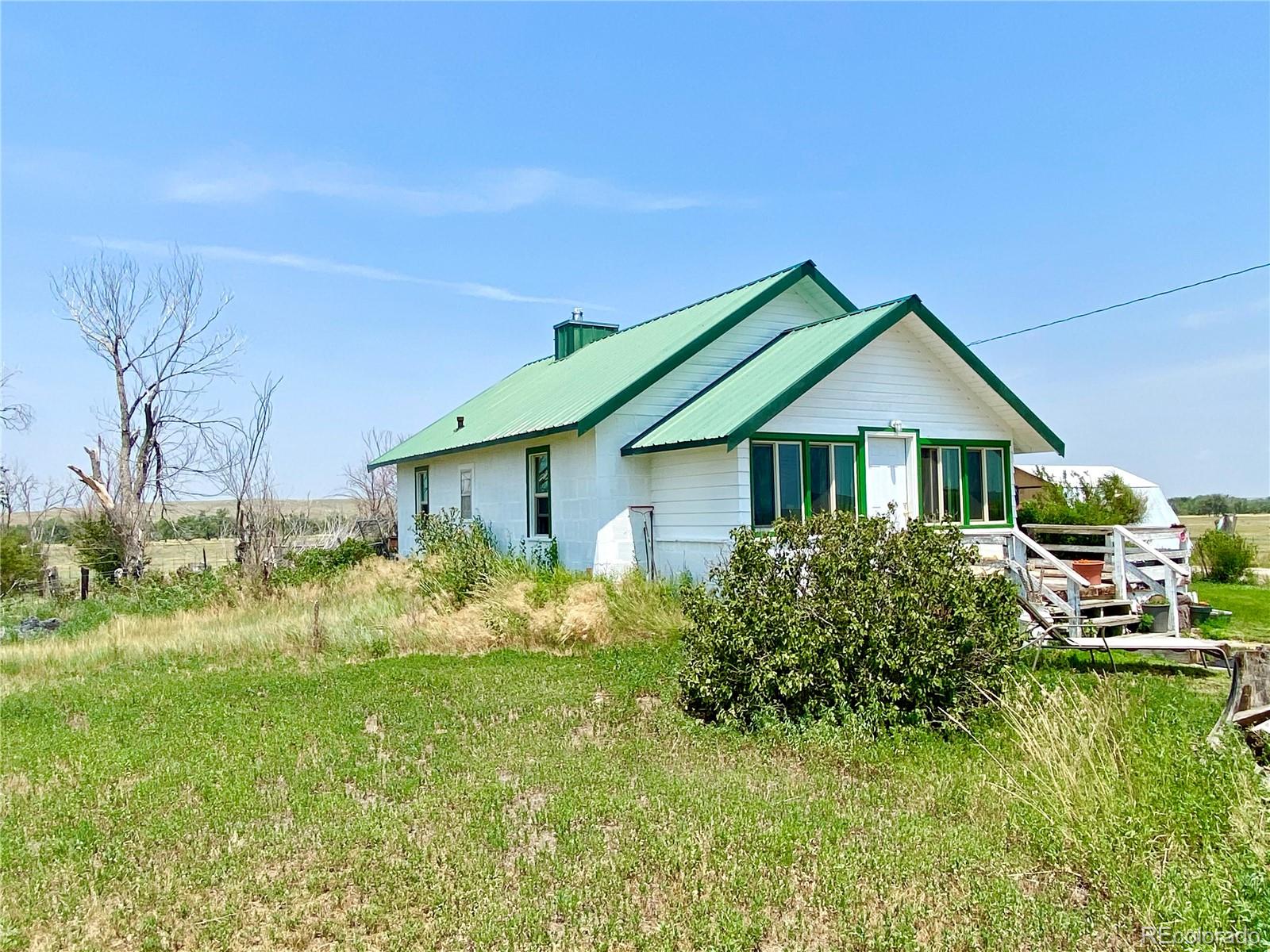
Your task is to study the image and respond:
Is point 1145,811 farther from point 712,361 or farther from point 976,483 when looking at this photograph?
point 712,361

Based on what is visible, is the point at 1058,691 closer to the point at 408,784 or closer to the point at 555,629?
the point at 408,784

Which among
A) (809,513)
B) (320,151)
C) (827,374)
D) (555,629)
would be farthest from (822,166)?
(555,629)

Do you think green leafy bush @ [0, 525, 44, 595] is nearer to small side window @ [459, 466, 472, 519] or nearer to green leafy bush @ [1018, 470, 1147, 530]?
small side window @ [459, 466, 472, 519]

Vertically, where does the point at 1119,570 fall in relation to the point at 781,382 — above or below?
below

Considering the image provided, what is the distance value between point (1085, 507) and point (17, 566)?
85.5ft

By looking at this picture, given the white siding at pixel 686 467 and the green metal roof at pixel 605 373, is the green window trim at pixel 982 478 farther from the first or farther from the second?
the green metal roof at pixel 605 373

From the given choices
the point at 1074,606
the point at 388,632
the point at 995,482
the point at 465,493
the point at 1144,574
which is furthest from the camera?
the point at 465,493

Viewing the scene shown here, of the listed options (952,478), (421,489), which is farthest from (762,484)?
(421,489)

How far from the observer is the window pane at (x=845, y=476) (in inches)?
573

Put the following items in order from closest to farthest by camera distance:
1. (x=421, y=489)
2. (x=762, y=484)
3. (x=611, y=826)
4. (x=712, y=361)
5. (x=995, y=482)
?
(x=611, y=826), (x=762, y=484), (x=995, y=482), (x=712, y=361), (x=421, y=489)

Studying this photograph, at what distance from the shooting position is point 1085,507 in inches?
837

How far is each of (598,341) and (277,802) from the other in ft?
58.5

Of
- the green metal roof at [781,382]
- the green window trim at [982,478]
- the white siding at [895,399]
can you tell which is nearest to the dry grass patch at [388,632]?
the green metal roof at [781,382]

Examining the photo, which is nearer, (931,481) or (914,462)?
(914,462)
